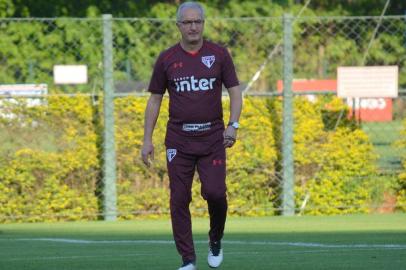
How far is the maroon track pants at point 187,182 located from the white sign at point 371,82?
6.36m

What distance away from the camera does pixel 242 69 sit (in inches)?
974

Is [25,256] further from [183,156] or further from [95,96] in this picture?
[95,96]

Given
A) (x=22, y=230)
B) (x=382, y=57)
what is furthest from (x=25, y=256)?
(x=382, y=57)

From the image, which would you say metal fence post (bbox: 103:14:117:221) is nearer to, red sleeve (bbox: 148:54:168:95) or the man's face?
red sleeve (bbox: 148:54:168:95)

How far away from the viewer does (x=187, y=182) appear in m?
8.62

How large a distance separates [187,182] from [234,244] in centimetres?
240

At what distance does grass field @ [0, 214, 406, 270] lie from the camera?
9.09 m

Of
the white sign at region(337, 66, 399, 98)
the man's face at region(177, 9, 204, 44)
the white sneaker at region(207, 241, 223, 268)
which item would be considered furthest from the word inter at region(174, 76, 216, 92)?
the white sign at region(337, 66, 399, 98)

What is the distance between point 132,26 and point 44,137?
222 inches

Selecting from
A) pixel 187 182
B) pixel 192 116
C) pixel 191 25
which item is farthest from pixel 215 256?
pixel 191 25

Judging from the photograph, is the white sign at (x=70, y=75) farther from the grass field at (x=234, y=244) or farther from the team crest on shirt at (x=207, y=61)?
the team crest on shirt at (x=207, y=61)

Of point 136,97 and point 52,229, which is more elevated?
point 136,97

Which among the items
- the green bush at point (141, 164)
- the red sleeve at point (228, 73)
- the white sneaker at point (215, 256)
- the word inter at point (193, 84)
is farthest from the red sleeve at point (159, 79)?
the green bush at point (141, 164)

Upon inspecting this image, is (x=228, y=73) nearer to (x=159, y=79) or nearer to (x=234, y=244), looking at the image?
(x=159, y=79)
